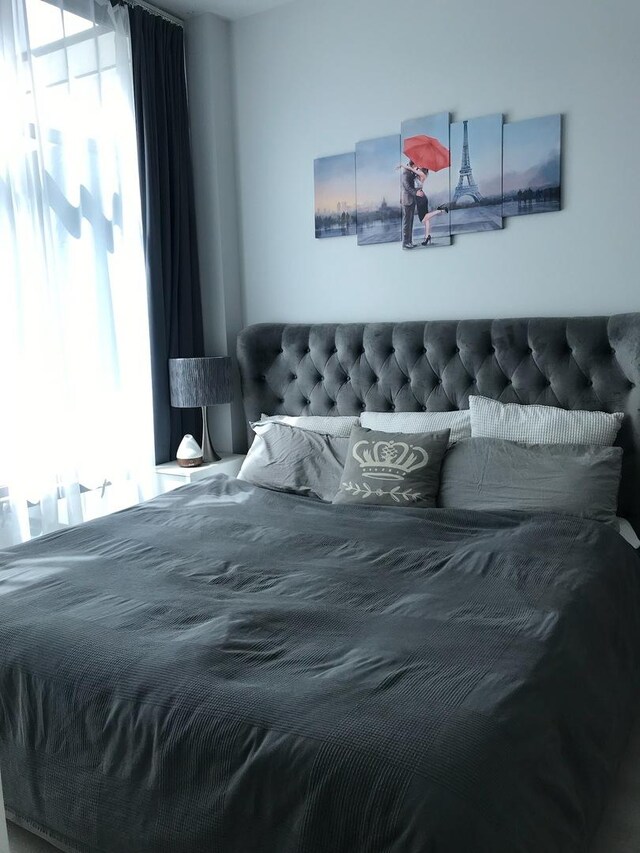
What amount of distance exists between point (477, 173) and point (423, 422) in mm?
1150

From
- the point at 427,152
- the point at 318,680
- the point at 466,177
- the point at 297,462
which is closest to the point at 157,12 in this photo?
the point at 427,152

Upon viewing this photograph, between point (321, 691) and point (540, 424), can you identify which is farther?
point (540, 424)

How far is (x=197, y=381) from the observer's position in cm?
363

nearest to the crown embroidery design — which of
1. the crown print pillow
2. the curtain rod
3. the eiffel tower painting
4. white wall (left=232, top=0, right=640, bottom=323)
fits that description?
the crown print pillow

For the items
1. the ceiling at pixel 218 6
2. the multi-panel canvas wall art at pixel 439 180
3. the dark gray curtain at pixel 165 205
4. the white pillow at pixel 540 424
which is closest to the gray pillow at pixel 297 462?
the white pillow at pixel 540 424

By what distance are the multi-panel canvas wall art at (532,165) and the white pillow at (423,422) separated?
95 centimetres

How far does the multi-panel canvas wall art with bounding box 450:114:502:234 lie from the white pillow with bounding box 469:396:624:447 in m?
0.84

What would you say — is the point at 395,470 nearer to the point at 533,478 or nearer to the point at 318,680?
the point at 533,478

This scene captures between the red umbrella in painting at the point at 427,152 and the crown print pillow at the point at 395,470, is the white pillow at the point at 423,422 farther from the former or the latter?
the red umbrella in painting at the point at 427,152

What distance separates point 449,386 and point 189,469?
1361mm

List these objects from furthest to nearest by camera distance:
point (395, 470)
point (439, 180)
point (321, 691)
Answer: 1. point (439, 180)
2. point (395, 470)
3. point (321, 691)

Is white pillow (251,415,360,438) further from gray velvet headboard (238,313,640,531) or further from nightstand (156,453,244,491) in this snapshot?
nightstand (156,453,244,491)

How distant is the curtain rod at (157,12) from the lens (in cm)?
351

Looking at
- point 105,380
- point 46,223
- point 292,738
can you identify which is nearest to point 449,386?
point 105,380
